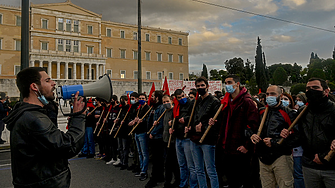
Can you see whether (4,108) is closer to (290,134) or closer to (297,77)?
(290,134)

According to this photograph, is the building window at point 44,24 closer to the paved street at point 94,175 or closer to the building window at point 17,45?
the building window at point 17,45

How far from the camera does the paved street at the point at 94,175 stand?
18.6ft

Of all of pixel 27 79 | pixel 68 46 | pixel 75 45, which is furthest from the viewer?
pixel 75 45

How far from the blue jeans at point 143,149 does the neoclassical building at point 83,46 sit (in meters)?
43.9

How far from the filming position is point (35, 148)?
86.1 inches

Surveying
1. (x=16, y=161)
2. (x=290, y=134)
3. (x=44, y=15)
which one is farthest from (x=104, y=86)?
(x=44, y=15)

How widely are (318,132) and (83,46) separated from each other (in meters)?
54.3

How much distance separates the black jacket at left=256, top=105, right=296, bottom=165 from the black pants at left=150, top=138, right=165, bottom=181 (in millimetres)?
2755

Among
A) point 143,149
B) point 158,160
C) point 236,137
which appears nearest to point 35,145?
point 236,137

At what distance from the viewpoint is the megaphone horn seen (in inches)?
107

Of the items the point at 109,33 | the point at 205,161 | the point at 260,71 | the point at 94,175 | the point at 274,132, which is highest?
the point at 109,33

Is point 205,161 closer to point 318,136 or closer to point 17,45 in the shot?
point 318,136

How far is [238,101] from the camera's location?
4070mm

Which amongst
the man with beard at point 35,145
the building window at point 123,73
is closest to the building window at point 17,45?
the building window at point 123,73
